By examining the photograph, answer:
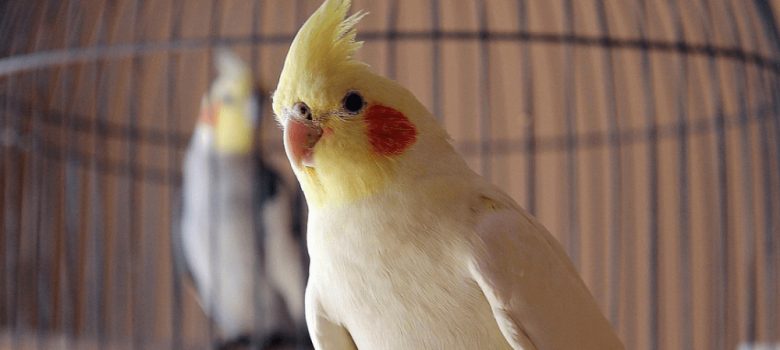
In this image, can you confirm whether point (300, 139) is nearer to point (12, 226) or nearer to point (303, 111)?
point (303, 111)

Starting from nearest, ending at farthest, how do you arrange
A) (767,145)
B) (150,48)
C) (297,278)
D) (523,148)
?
1. (150,48)
2. (767,145)
3. (297,278)
4. (523,148)

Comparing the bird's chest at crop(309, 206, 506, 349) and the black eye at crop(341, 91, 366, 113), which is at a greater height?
the black eye at crop(341, 91, 366, 113)

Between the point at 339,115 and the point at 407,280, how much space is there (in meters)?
0.08

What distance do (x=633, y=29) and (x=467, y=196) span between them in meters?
1.22

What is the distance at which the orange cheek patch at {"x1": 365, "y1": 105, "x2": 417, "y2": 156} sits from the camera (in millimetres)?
381

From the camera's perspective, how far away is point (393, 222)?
1.25ft

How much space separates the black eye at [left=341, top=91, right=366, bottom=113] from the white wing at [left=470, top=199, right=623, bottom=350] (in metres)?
0.08

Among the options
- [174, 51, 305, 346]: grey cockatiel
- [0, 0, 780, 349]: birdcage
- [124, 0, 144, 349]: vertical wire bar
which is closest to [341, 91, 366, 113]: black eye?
[174, 51, 305, 346]: grey cockatiel

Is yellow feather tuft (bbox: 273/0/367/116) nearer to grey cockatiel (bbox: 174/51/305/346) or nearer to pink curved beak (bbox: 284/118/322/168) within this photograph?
pink curved beak (bbox: 284/118/322/168)

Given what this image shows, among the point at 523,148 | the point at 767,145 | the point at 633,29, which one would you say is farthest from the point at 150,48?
the point at 633,29

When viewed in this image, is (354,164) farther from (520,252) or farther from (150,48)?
(150,48)

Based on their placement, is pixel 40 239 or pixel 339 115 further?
pixel 40 239

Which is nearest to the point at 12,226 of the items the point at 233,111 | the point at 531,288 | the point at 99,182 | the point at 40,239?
the point at 40,239

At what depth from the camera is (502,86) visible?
1.53 metres
